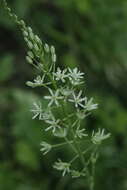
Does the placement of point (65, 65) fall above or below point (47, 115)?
above

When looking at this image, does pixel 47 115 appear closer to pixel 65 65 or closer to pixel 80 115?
pixel 80 115

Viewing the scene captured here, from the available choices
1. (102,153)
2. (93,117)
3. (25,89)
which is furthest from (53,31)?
(102,153)

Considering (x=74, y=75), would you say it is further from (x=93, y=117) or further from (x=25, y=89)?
(x=25, y=89)

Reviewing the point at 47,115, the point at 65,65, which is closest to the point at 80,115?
the point at 47,115

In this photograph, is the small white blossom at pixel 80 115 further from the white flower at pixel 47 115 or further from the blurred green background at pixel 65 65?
the blurred green background at pixel 65 65

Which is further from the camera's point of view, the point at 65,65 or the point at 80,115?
the point at 65,65

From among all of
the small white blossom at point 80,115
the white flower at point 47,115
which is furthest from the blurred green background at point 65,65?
the white flower at point 47,115

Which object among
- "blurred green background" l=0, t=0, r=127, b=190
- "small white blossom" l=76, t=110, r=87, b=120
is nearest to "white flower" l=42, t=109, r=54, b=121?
"small white blossom" l=76, t=110, r=87, b=120

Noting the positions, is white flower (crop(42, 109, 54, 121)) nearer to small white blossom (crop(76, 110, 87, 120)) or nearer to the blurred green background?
small white blossom (crop(76, 110, 87, 120))

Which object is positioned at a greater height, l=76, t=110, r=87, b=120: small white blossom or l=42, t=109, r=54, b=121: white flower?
l=76, t=110, r=87, b=120: small white blossom
